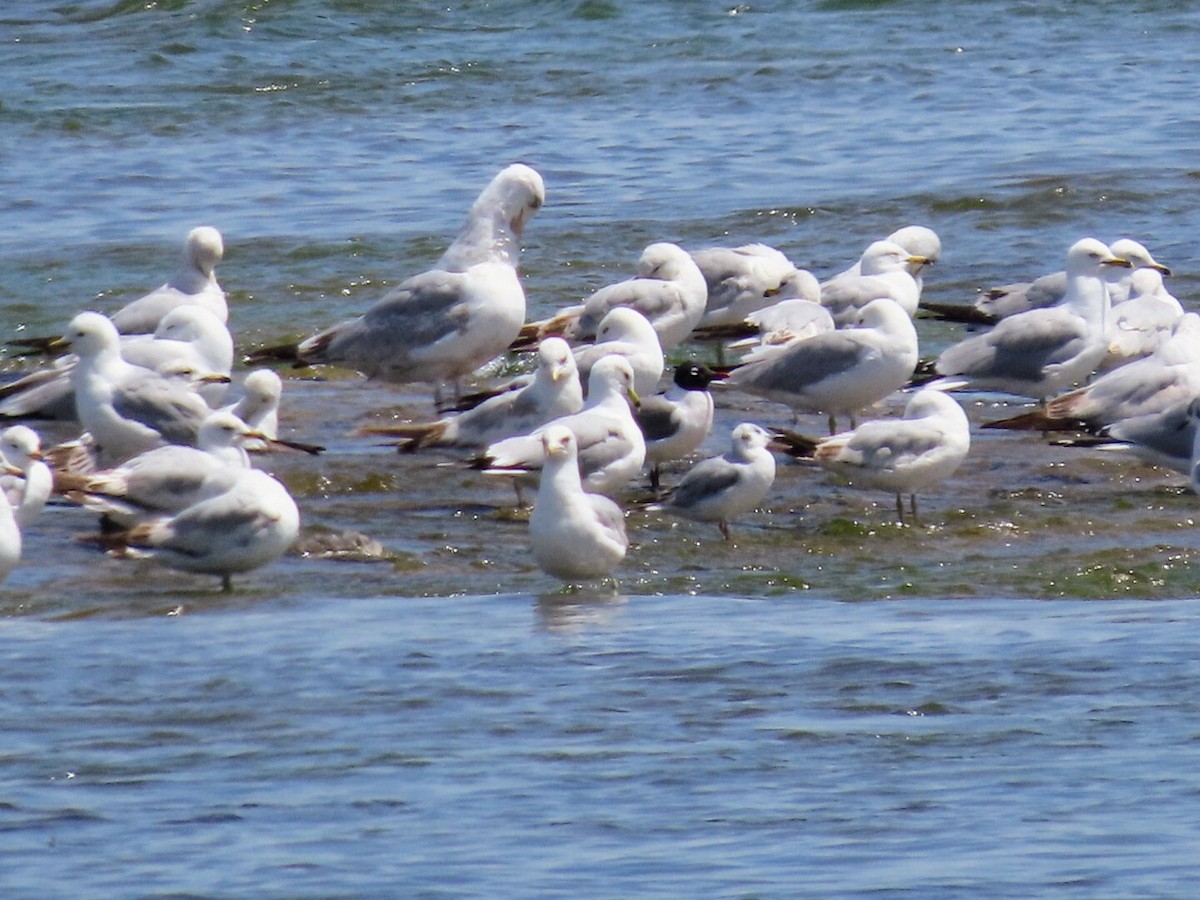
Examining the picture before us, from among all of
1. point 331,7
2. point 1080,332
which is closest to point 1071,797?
point 1080,332

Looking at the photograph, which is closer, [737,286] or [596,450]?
[596,450]

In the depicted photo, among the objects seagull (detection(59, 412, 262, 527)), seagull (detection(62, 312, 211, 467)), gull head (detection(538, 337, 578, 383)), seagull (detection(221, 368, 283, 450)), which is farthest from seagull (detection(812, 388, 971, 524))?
seagull (detection(62, 312, 211, 467))

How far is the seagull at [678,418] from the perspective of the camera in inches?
383

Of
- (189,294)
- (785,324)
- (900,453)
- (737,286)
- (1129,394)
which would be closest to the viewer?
(900,453)

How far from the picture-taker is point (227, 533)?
800 cm

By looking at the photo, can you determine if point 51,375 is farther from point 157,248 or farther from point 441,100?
point 441,100

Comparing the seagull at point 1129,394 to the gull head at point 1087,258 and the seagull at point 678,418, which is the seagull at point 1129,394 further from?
the seagull at point 678,418

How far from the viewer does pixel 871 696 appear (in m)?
6.61

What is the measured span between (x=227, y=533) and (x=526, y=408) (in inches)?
78.9

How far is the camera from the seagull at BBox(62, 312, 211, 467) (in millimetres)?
9594

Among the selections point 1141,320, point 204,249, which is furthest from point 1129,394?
point 204,249

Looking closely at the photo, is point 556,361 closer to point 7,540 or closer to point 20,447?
point 20,447

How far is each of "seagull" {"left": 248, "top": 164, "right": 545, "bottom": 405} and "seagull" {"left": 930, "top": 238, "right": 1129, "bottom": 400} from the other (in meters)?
2.00

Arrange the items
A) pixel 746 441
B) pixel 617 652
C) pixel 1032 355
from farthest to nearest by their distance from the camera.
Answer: pixel 1032 355, pixel 746 441, pixel 617 652
